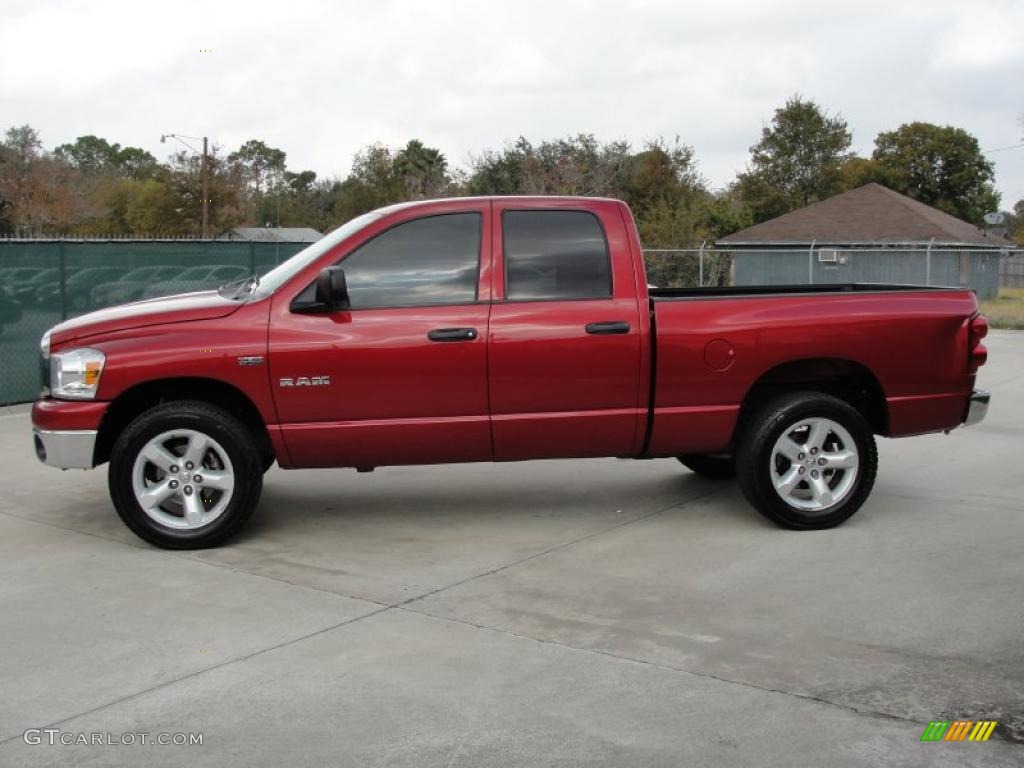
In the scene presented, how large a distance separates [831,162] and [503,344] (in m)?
59.9

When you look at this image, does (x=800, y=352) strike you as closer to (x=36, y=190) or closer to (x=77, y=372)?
(x=77, y=372)

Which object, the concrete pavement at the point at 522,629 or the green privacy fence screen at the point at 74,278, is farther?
the green privacy fence screen at the point at 74,278

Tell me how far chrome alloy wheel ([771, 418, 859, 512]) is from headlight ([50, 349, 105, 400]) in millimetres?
3852

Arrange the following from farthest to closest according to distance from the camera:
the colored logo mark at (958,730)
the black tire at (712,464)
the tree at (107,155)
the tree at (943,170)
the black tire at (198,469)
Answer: the tree at (107,155) → the tree at (943,170) → the black tire at (712,464) → the black tire at (198,469) → the colored logo mark at (958,730)

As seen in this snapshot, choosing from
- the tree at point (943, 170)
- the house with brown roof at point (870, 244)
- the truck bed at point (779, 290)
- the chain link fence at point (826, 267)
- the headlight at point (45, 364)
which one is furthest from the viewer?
the tree at point (943, 170)

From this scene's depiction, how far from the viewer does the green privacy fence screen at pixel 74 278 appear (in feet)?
40.2

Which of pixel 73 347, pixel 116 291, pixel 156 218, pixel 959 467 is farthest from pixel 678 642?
pixel 156 218

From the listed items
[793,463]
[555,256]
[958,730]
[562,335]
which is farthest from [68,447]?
[958,730]

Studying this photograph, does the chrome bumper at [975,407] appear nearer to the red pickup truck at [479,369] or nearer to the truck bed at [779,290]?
the red pickup truck at [479,369]

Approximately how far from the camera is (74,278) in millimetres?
12969

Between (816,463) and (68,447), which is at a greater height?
(68,447)

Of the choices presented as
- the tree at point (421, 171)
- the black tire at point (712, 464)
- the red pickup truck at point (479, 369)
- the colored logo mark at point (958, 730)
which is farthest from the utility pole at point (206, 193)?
the colored logo mark at point (958, 730)

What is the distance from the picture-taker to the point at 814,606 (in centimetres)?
549

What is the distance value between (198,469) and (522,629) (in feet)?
7.61
